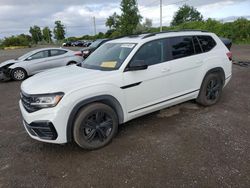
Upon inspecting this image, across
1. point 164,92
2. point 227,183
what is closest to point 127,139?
point 164,92

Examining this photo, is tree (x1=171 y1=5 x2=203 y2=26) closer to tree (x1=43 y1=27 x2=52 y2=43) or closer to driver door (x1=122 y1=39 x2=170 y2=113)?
tree (x1=43 y1=27 x2=52 y2=43)

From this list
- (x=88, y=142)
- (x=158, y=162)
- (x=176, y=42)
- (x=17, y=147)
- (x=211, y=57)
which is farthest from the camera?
(x=211, y=57)

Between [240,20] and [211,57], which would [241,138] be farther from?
[240,20]

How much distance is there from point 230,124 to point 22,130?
4043 millimetres

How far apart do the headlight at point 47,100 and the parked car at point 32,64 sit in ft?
22.6

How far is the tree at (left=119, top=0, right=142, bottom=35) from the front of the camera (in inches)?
1651

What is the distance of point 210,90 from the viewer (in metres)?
4.92

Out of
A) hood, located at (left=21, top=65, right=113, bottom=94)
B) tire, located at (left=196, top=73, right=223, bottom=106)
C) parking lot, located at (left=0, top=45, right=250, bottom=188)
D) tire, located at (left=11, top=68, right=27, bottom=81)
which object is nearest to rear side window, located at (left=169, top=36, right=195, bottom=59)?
tire, located at (left=196, top=73, right=223, bottom=106)

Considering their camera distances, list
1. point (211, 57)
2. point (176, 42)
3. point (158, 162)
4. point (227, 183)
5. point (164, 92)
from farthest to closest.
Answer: point (211, 57)
point (176, 42)
point (164, 92)
point (158, 162)
point (227, 183)

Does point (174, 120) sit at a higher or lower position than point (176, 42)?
lower

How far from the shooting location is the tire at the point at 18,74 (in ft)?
30.7

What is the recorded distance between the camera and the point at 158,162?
120 inches

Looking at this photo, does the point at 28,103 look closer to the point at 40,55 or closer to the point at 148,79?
the point at 148,79

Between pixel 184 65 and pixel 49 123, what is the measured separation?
8.92 feet
